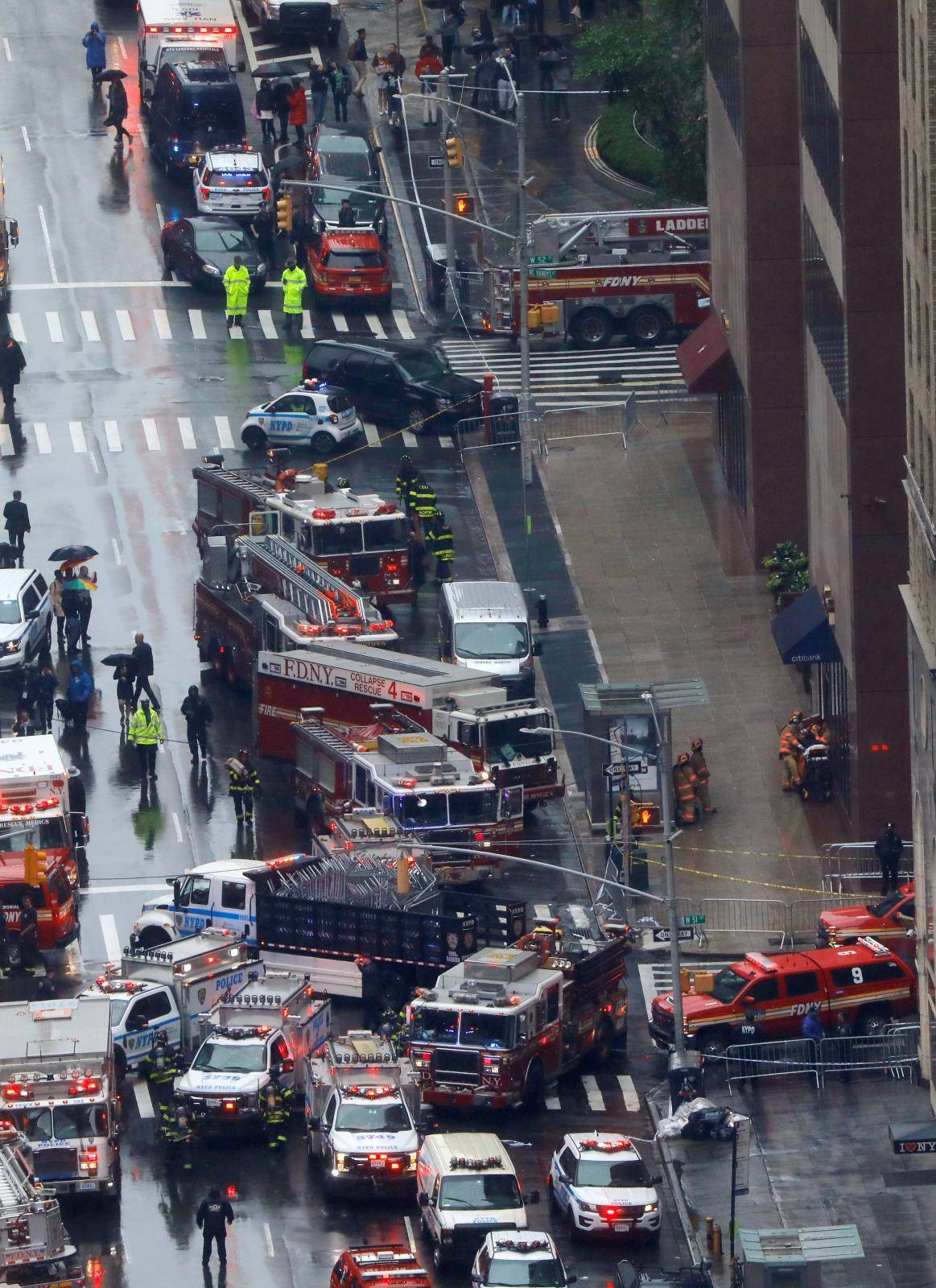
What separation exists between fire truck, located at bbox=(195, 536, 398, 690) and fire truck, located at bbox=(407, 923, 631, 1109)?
14180 millimetres

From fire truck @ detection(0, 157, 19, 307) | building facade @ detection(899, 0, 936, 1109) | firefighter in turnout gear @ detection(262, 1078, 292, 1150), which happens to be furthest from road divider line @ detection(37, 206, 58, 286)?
firefighter in turnout gear @ detection(262, 1078, 292, 1150)

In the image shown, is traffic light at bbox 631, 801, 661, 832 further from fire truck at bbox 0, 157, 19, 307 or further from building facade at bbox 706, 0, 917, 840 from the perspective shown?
fire truck at bbox 0, 157, 19, 307

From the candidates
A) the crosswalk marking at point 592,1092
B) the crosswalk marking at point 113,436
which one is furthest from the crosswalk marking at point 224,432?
the crosswalk marking at point 592,1092

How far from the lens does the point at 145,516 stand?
85.2 meters

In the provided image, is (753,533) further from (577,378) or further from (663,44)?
(663,44)

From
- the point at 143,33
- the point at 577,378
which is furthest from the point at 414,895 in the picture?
the point at 143,33

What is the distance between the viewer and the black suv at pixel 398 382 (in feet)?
292

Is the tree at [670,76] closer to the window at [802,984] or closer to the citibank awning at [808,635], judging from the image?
the citibank awning at [808,635]

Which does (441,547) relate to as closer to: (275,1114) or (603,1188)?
(275,1114)

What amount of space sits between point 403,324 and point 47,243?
12573 millimetres

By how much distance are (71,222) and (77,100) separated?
31.8ft

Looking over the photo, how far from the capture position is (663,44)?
97.7 m

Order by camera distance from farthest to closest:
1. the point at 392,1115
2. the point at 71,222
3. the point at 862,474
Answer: the point at 71,222
the point at 862,474
the point at 392,1115

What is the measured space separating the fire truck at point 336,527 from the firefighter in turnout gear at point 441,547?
5.10ft
